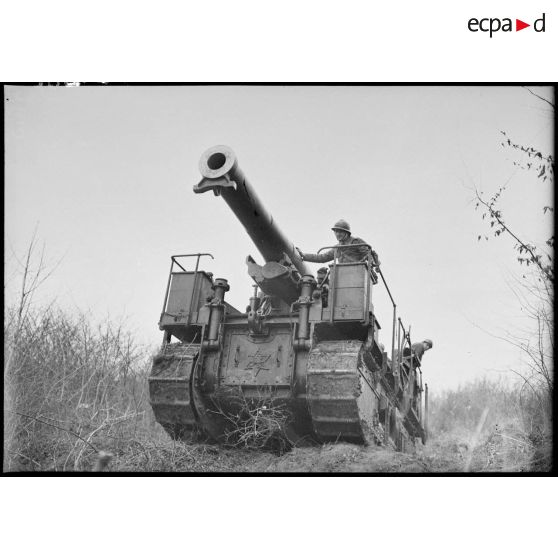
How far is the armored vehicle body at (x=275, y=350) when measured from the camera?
23.5 feet

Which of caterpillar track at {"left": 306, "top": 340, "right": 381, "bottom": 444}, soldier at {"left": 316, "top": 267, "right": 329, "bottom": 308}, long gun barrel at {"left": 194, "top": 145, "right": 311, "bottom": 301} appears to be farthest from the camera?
soldier at {"left": 316, "top": 267, "right": 329, "bottom": 308}

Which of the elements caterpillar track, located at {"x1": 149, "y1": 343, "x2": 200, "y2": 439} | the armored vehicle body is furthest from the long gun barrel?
caterpillar track, located at {"x1": 149, "y1": 343, "x2": 200, "y2": 439}

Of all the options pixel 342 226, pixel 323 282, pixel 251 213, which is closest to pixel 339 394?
pixel 323 282

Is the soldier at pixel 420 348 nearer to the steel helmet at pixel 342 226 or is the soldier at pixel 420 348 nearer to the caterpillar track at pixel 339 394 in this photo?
the steel helmet at pixel 342 226

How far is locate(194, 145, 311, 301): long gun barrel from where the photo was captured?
21.0 feet

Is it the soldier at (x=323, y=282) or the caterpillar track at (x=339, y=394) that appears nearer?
the caterpillar track at (x=339, y=394)

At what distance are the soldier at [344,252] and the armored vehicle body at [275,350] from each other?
0.20 m

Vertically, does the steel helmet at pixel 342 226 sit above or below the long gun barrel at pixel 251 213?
above

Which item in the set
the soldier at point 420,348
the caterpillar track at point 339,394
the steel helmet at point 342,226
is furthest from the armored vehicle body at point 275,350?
the soldier at point 420,348

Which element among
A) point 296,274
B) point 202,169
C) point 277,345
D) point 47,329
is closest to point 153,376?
point 277,345

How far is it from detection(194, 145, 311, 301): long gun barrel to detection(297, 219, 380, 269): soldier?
8.5 inches

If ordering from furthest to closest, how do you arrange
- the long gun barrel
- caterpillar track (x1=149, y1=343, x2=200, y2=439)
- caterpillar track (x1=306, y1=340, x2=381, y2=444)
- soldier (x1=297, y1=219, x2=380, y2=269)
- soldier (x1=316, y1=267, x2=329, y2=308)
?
soldier (x1=297, y1=219, x2=380, y2=269)
soldier (x1=316, y1=267, x2=329, y2=308)
caterpillar track (x1=149, y1=343, x2=200, y2=439)
caterpillar track (x1=306, y1=340, x2=381, y2=444)
the long gun barrel

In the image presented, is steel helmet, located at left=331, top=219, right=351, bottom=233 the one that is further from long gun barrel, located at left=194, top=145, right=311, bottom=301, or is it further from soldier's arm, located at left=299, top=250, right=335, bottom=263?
long gun barrel, located at left=194, top=145, right=311, bottom=301

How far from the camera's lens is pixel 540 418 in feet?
24.4
